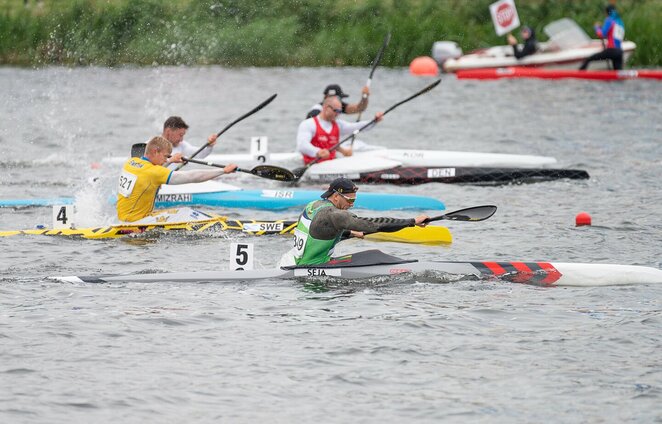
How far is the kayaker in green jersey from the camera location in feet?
40.1

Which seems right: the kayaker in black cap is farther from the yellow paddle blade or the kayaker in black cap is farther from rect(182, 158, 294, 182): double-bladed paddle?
the yellow paddle blade

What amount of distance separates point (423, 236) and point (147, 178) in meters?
3.51

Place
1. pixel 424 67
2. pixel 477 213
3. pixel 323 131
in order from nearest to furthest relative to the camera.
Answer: pixel 477 213, pixel 323 131, pixel 424 67

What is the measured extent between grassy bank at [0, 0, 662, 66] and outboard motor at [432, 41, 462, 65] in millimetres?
961

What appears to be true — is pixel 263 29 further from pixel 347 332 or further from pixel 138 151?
pixel 347 332

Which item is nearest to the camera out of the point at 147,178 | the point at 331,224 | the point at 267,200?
the point at 331,224

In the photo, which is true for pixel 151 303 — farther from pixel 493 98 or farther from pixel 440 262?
pixel 493 98

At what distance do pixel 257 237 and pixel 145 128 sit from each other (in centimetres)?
1410

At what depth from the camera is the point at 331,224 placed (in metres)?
12.2

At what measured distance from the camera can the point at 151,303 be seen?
38.8ft

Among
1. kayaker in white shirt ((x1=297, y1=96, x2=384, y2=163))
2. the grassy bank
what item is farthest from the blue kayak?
the grassy bank

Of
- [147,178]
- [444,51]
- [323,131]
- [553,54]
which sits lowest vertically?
[147,178]

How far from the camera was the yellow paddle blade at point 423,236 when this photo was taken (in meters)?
15.0

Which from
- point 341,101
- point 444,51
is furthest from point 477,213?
point 444,51
